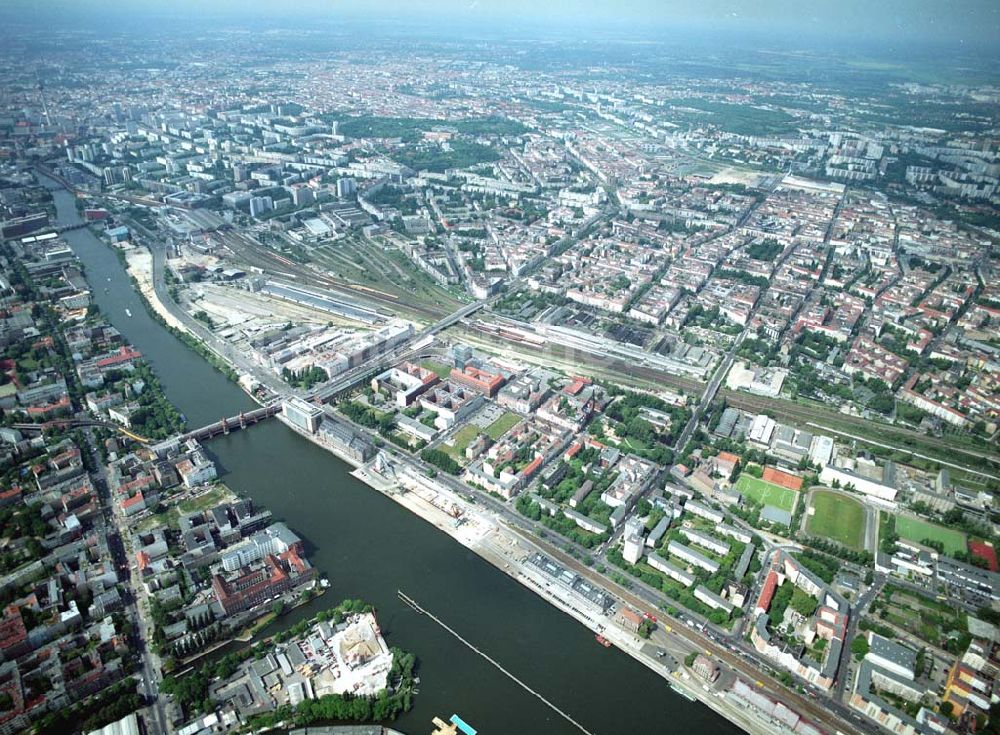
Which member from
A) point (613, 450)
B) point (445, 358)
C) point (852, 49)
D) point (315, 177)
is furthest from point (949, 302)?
point (852, 49)

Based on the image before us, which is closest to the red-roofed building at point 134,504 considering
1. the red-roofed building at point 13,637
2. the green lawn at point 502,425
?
the red-roofed building at point 13,637

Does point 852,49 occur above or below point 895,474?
above

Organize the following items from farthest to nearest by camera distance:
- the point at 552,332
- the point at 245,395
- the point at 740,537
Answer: the point at 552,332 → the point at 245,395 → the point at 740,537

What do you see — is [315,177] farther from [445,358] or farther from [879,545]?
[879,545]

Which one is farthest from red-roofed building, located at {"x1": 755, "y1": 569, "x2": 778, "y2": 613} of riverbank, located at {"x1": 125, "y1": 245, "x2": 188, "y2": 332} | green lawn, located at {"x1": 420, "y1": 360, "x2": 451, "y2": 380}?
riverbank, located at {"x1": 125, "y1": 245, "x2": 188, "y2": 332}

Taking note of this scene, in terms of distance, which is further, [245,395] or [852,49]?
[852,49]
